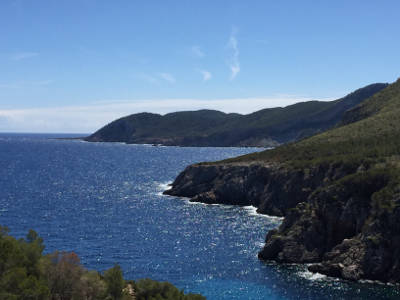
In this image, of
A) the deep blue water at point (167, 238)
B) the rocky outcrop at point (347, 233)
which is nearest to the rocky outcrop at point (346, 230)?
the rocky outcrop at point (347, 233)

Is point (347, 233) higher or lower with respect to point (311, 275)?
higher

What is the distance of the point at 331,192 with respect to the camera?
85.2 meters

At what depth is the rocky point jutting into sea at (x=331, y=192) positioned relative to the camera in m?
71.6

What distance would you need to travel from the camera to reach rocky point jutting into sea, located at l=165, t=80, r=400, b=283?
71625 millimetres

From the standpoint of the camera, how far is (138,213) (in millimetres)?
113750

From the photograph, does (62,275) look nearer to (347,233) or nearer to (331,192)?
(347,233)

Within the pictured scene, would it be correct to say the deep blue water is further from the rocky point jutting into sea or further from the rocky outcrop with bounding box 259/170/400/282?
the rocky point jutting into sea

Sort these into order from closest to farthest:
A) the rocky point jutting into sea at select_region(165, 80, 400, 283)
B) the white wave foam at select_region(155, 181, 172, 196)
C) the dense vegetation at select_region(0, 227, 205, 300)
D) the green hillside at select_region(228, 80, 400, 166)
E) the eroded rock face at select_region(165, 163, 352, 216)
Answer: the dense vegetation at select_region(0, 227, 205, 300) → the rocky point jutting into sea at select_region(165, 80, 400, 283) → the green hillside at select_region(228, 80, 400, 166) → the eroded rock face at select_region(165, 163, 352, 216) → the white wave foam at select_region(155, 181, 172, 196)

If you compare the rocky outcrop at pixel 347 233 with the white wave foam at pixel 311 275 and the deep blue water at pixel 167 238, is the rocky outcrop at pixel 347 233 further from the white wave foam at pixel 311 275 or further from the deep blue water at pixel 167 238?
the deep blue water at pixel 167 238

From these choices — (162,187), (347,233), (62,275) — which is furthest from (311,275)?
(162,187)

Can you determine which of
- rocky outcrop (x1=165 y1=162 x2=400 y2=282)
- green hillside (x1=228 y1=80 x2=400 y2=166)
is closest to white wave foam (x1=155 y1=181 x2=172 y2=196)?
green hillside (x1=228 y1=80 x2=400 y2=166)

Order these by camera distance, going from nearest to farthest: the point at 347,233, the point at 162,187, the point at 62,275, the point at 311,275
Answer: the point at 62,275, the point at 311,275, the point at 347,233, the point at 162,187

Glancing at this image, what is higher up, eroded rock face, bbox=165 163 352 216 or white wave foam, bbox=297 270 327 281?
eroded rock face, bbox=165 163 352 216

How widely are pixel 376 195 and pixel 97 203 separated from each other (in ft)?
248
